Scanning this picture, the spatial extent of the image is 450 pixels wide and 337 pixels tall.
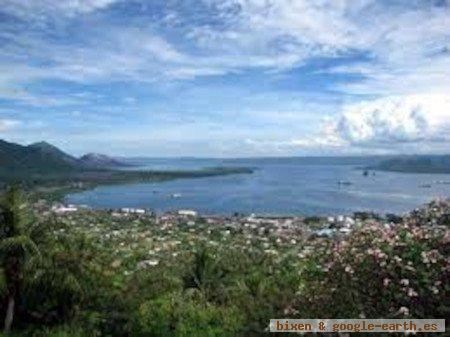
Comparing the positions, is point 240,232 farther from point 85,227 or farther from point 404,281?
point 404,281

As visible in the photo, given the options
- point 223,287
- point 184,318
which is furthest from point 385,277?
point 223,287

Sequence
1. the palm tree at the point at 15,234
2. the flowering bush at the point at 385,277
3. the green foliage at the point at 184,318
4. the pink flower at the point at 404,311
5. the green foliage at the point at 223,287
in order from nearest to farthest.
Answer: the pink flower at the point at 404,311
the flowering bush at the point at 385,277
the green foliage at the point at 223,287
the palm tree at the point at 15,234
the green foliage at the point at 184,318

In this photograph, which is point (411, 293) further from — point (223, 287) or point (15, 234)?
point (223, 287)

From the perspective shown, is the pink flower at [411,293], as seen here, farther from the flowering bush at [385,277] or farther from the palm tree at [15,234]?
the palm tree at [15,234]

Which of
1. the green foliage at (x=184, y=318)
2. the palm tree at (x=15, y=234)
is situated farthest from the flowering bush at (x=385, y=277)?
the palm tree at (x=15, y=234)

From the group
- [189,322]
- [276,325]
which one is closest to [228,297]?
[189,322]

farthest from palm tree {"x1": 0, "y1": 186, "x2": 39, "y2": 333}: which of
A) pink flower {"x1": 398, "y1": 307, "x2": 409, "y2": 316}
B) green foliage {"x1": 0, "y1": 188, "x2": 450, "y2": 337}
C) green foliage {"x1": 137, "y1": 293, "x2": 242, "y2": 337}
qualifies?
pink flower {"x1": 398, "y1": 307, "x2": 409, "y2": 316}

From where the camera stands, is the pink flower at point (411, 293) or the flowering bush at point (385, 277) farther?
the flowering bush at point (385, 277)

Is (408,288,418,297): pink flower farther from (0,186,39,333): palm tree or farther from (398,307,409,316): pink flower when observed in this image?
(0,186,39,333): palm tree
